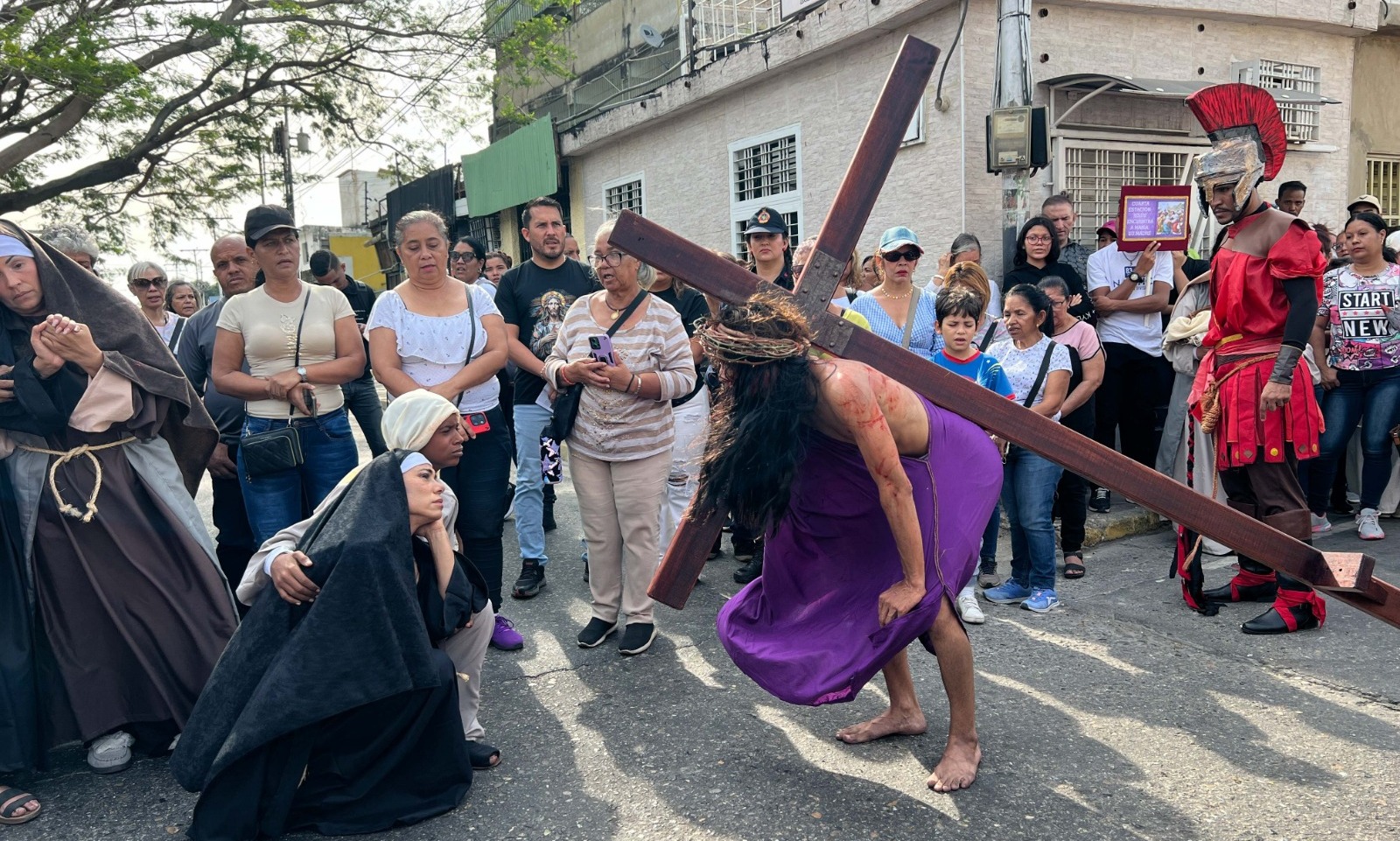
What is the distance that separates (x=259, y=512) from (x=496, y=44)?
1143cm

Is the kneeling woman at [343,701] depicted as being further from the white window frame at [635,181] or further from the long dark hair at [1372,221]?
the white window frame at [635,181]

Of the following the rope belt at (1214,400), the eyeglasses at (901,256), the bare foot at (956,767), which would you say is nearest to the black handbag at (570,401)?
the eyeglasses at (901,256)

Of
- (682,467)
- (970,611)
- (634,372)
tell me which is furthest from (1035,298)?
(634,372)

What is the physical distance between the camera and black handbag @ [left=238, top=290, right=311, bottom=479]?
13.3 ft

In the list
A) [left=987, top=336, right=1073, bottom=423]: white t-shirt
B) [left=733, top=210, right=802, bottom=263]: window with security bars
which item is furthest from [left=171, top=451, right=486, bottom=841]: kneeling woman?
[left=733, top=210, right=802, bottom=263]: window with security bars

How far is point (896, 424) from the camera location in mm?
3010

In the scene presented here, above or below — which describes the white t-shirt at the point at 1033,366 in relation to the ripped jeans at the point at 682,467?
above

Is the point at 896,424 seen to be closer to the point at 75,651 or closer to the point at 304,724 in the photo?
the point at 304,724

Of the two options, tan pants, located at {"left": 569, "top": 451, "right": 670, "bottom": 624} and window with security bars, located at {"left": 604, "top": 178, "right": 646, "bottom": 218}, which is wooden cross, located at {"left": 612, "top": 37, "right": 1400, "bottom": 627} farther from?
window with security bars, located at {"left": 604, "top": 178, "right": 646, "bottom": 218}

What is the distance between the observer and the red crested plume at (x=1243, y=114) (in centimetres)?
429

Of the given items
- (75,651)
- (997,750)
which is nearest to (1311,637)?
(997,750)

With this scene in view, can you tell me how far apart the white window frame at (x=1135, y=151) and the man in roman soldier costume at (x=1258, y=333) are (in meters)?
4.28

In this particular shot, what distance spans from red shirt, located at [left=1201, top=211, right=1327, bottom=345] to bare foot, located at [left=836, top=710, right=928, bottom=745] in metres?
2.60

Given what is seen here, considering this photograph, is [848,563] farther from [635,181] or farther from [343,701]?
[635,181]
